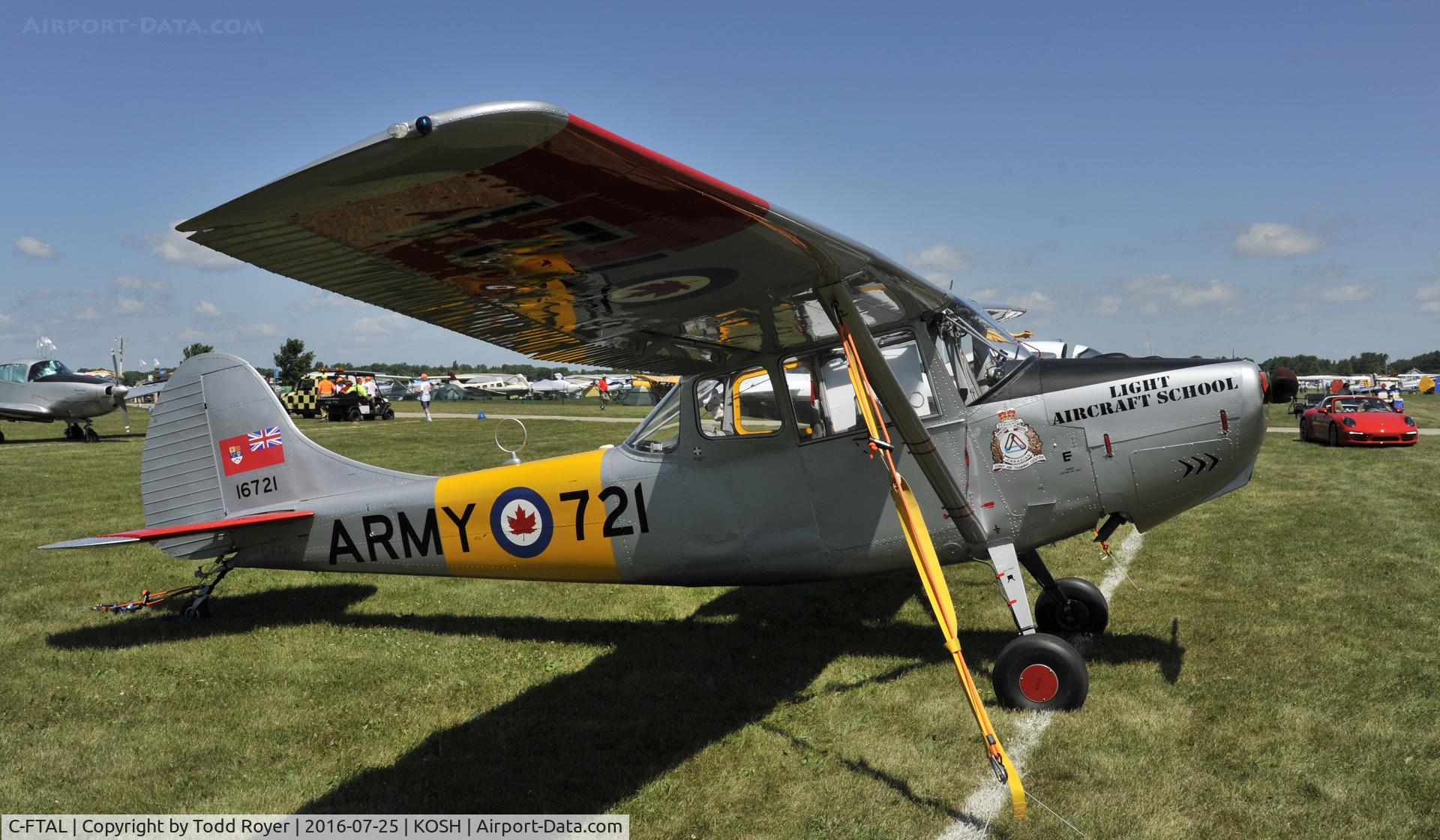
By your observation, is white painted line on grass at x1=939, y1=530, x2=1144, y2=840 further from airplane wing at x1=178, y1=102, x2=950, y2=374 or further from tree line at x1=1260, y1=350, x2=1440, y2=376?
tree line at x1=1260, y1=350, x2=1440, y2=376

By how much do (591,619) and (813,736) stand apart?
10.2ft

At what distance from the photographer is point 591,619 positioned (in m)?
7.56

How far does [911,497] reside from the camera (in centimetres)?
450

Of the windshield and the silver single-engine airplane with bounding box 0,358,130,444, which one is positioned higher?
the silver single-engine airplane with bounding box 0,358,130,444

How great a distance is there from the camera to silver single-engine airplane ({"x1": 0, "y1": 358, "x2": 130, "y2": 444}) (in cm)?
2491

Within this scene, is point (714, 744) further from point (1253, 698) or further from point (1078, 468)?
point (1253, 698)

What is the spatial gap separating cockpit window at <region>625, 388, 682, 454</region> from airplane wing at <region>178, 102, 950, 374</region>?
2.35 ft

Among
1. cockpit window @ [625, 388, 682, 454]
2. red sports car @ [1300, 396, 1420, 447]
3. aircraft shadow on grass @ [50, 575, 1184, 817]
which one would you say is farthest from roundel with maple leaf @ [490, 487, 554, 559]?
red sports car @ [1300, 396, 1420, 447]

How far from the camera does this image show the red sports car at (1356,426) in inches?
815

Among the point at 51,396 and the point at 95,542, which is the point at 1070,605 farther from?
the point at 51,396

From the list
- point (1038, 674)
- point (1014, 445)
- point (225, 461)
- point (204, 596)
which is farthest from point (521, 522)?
point (1038, 674)

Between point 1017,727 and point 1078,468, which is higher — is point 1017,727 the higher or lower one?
the lower one

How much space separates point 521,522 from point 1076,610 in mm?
4302

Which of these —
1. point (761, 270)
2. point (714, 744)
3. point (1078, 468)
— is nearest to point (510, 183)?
point (761, 270)
